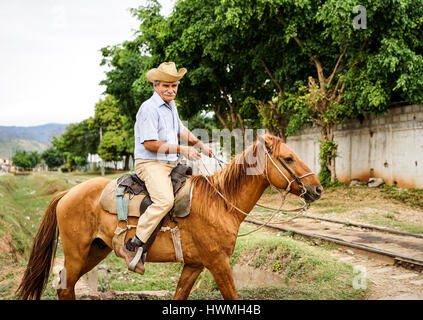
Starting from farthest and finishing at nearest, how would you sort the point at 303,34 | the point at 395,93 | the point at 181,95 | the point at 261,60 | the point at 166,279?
the point at 181,95 < the point at 261,60 < the point at 303,34 < the point at 395,93 < the point at 166,279

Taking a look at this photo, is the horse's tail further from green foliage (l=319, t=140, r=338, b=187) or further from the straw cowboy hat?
green foliage (l=319, t=140, r=338, b=187)

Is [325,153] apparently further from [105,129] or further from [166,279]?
[105,129]

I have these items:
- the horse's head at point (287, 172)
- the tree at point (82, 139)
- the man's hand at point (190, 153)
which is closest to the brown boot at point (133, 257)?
the man's hand at point (190, 153)

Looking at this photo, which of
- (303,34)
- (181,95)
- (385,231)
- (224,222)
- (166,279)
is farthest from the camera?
(181,95)

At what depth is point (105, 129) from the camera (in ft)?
209

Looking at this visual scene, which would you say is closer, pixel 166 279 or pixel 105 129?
pixel 166 279

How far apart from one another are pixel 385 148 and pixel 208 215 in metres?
15.1

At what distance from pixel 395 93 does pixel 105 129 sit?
180 ft

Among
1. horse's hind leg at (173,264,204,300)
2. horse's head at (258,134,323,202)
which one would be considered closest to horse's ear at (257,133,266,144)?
horse's head at (258,134,323,202)

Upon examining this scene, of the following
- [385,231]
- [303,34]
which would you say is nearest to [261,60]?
[303,34]

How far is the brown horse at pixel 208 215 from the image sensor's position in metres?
4.01

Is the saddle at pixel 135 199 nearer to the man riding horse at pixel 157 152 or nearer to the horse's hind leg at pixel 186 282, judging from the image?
the man riding horse at pixel 157 152

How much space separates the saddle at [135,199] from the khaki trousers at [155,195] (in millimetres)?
112
